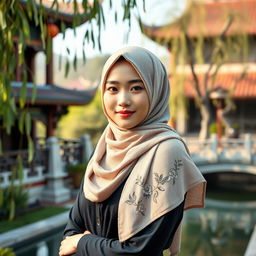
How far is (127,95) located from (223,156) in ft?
35.2

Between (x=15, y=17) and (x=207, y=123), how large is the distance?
458 inches

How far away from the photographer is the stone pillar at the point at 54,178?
873 cm

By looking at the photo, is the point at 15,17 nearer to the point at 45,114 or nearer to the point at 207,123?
the point at 45,114

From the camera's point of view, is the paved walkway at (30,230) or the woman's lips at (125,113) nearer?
the woman's lips at (125,113)

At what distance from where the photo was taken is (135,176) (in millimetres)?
1433

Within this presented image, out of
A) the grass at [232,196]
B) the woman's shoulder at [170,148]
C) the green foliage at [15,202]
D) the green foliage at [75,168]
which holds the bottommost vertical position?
the grass at [232,196]

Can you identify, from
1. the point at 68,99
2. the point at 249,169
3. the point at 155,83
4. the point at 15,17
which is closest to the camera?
the point at 155,83

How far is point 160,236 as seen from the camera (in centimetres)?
137

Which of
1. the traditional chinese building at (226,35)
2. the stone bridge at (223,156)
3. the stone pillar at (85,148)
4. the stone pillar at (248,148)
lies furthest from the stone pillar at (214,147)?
the stone pillar at (85,148)

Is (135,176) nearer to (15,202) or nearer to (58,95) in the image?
(15,202)

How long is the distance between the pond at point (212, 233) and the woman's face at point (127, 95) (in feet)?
16.5

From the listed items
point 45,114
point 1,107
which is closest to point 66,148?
point 45,114

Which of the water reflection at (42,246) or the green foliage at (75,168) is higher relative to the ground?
the green foliage at (75,168)

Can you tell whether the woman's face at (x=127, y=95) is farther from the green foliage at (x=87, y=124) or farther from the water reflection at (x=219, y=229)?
the green foliage at (x=87, y=124)
